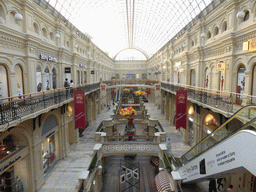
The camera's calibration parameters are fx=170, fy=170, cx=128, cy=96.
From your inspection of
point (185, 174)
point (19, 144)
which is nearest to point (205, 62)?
point (185, 174)

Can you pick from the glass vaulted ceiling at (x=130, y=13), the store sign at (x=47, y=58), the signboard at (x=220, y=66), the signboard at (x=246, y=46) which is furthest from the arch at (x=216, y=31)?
the store sign at (x=47, y=58)

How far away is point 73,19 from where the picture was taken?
23406 mm

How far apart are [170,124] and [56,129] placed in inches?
688

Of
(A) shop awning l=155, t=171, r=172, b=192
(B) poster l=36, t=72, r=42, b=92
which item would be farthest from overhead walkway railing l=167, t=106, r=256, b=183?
(B) poster l=36, t=72, r=42, b=92

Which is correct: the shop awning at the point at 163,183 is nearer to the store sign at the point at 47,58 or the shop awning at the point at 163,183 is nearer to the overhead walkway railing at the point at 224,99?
the overhead walkway railing at the point at 224,99

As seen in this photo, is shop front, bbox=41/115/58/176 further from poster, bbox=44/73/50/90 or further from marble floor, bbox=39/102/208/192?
poster, bbox=44/73/50/90

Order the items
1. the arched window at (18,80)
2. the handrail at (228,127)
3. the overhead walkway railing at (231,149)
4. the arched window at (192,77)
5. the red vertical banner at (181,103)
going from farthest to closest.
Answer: the arched window at (192,77)
the red vertical banner at (181,103)
the arched window at (18,80)
the handrail at (228,127)
the overhead walkway railing at (231,149)

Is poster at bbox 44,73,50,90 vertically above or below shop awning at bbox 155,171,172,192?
above

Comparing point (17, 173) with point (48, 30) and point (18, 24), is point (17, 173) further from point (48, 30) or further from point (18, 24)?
point (48, 30)

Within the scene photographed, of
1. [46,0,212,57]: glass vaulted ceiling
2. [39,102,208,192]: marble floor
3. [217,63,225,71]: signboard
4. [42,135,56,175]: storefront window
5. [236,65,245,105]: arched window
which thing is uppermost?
[46,0,212,57]: glass vaulted ceiling

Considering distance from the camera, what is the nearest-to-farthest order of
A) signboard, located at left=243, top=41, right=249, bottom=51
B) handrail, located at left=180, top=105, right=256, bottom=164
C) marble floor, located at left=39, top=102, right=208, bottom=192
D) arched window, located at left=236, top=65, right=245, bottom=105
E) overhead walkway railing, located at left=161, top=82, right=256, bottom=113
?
1. handrail, located at left=180, top=105, right=256, bottom=164
2. overhead walkway railing, located at left=161, top=82, right=256, bottom=113
3. signboard, located at left=243, top=41, right=249, bottom=51
4. arched window, located at left=236, top=65, right=245, bottom=105
5. marble floor, located at left=39, top=102, right=208, bottom=192

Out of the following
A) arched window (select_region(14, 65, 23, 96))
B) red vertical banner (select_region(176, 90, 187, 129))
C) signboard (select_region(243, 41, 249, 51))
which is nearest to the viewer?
signboard (select_region(243, 41, 249, 51))

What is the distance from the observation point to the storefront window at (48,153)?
1293cm

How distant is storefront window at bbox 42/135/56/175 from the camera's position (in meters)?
12.9
